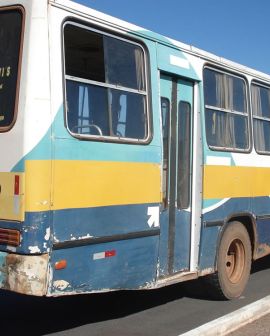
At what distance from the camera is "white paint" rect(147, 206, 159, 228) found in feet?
19.4

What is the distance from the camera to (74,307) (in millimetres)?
7129

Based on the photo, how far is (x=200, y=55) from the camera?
22.9 feet

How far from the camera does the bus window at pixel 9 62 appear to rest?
4934 millimetres

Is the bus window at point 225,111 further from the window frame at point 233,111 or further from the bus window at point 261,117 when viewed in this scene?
the bus window at point 261,117

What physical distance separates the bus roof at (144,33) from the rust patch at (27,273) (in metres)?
2.09

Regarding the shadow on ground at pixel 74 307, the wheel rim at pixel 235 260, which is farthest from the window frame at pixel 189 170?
the shadow on ground at pixel 74 307

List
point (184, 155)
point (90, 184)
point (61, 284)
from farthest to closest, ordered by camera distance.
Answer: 1. point (184, 155)
2. point (90, 184)
3. point (61, 284)

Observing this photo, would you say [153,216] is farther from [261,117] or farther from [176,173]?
[261,117]

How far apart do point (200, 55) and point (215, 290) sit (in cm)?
283

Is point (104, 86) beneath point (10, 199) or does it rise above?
above

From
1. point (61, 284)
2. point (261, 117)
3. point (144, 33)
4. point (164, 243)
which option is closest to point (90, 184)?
point (61, 284)

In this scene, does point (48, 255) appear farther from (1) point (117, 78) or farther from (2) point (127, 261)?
(1) point (117, 78)

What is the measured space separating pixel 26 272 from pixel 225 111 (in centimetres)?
375

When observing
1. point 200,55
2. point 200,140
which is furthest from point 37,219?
point 200,55
